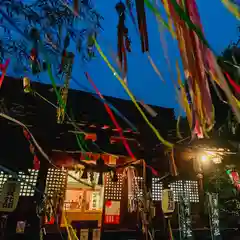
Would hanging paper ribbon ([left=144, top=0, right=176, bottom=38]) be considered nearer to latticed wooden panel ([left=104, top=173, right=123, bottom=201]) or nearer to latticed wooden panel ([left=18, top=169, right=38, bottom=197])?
latticed wooden panel ([left=18, top=169, right=38, bottom=197])

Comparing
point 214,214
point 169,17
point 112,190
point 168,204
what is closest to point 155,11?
point 169,17

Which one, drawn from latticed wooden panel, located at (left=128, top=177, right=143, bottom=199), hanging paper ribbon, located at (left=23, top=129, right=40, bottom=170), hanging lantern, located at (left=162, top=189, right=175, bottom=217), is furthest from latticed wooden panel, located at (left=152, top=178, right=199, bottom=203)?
hanging paper ribbon, located at (left=23, top=129, right=40, bottom=170)

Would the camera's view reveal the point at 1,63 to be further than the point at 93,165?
No

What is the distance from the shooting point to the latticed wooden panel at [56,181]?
7062mm

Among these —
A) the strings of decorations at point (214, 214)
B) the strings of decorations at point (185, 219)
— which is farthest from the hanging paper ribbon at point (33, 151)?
the strings of decorations at point (214, 214)

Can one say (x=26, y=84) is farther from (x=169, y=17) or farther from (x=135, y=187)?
(x=169, y=17)

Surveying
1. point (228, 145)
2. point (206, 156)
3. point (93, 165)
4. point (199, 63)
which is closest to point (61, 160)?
point (93, 165)

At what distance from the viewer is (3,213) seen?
15.3 feet

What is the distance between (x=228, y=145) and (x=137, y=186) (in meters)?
3.56

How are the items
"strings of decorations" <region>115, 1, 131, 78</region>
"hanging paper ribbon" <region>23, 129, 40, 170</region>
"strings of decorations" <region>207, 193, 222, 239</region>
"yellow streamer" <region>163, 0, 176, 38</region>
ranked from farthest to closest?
"strings of decorations" <region>207, 193, 222, 239</region>, "hanging paper ribbon" <region>23, 129, 40, 170</region>, "strings of decorations" <region>115, 1, 131, 78</region>, "yellow streamer" <region>163, 0, 176, 38</region>

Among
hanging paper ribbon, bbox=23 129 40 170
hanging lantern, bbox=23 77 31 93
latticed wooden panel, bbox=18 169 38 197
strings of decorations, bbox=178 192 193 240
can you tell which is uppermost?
hanging lantern, bbox=23 77 31 93

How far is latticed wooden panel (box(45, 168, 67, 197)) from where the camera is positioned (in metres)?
7.06

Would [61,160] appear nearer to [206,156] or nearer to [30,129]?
[30,129]

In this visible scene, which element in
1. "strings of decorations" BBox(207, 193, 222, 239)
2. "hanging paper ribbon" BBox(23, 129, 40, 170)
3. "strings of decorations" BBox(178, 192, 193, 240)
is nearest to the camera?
"hanging paper ribbon" BBox(23, 129, 40, 170)
